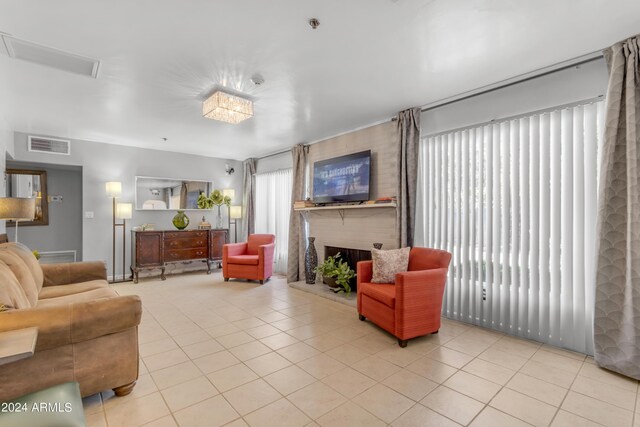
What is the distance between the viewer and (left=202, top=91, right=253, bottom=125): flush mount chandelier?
3.07m

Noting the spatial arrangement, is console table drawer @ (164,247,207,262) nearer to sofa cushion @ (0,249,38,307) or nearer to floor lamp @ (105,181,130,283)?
floor lamp @ (105,181,130,283)

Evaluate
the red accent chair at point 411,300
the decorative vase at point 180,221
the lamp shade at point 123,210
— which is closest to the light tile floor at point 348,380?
the red accent chair at point 411,300

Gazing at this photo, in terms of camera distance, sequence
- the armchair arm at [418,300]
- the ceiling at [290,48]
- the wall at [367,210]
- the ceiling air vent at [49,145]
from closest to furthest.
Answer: the ceiling at [290,48]
the armchair arm at [418,300]
the wall at [367,210]
the ceiling air vent at [49,145]

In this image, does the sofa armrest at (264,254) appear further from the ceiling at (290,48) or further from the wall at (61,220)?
the wall at (61,220)

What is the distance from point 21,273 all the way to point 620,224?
181 inches

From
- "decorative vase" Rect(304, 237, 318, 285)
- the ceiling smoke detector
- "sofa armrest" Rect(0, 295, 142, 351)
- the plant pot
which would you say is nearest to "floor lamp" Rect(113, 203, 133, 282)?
"decorative vase" Rect(304, 237, 318, 285)

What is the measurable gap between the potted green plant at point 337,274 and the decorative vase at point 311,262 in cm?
33

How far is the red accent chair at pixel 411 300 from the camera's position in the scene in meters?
2.72

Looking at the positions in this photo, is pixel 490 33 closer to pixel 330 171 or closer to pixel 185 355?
pixel 330 171

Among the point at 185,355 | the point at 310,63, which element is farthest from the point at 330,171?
the point at 185,355

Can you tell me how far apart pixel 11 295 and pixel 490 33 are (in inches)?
143

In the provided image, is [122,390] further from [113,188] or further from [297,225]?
[113,188]

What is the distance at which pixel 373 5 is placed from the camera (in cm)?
189

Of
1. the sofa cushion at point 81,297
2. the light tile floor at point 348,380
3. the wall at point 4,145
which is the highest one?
the wall at point 4,145
